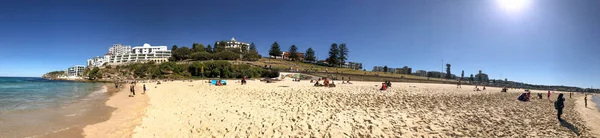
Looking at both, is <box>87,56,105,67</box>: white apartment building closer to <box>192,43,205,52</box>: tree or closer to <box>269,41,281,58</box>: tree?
<box>192,43,205,52</box>: tree

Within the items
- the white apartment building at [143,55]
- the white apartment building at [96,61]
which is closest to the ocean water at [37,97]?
the white apartment building at [143,55]

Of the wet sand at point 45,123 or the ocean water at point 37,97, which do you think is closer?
the wet sand at point 45,123

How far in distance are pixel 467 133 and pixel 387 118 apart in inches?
88.6

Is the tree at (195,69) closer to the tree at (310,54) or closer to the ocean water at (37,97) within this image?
the ocean water at (37,97)

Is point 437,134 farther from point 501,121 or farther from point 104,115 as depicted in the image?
point 104,115

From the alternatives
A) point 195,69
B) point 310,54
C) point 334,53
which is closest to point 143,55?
point 195,69

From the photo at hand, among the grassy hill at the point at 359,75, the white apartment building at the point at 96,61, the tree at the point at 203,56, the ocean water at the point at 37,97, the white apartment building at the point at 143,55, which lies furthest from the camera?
the white apartment building at the point at 96,61

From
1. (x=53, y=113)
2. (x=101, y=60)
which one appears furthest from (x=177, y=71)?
(x=101, y=60)

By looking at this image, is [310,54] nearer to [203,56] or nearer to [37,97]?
[203,56]

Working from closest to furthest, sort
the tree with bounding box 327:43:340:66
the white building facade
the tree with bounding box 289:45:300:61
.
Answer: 1. the tree with bounding box 327:43:340:66
2. the tree with bounding box 289:45:300:61
3. the white building facade

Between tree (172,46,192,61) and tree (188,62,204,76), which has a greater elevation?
tree (172,46,192,61)

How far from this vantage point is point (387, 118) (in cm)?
804

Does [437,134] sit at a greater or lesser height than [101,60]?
lesser

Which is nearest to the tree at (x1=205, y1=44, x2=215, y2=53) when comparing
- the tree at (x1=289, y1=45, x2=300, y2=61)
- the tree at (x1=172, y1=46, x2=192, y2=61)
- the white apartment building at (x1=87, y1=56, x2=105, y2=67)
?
the tree at (x1=172, y1=46, x2=192, y2=61)
